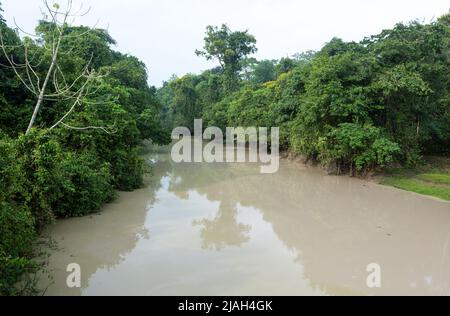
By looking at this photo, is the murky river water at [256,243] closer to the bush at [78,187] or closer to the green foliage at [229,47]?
the bush at [78,187]

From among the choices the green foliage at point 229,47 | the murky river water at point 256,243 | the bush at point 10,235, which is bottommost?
the murky river water at point 256,243

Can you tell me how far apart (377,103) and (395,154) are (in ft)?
6.56

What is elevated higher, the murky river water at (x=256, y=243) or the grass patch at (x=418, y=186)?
the grass patch at (x=418, y=186)

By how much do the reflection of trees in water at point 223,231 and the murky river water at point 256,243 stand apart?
21 millimetres

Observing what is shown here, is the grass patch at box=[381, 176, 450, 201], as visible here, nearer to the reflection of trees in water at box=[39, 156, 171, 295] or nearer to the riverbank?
the riverbank

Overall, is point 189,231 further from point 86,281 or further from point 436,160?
point 436,160

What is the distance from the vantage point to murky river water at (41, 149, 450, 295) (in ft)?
18.2

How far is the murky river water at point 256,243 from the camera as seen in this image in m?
5.54

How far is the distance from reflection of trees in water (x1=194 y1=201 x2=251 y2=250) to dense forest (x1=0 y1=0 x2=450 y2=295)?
273cm

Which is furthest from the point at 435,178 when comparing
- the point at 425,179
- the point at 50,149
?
the point at 50,149

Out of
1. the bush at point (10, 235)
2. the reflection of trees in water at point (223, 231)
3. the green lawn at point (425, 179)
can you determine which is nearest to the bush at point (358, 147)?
the green lawn at point (425, 179)

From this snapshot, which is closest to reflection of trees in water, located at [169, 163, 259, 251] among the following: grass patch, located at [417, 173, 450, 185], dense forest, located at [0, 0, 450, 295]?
dense forest, located at [0, 0, 450, 295]

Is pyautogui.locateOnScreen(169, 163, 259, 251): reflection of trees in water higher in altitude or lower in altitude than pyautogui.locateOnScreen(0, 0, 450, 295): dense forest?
lower

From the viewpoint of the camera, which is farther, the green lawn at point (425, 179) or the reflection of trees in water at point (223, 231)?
the green lawn at point (425, 179)
